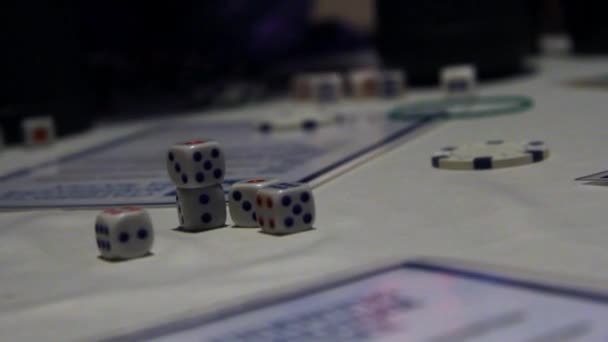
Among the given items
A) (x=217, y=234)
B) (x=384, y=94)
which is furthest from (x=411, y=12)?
(x=217, y=234)

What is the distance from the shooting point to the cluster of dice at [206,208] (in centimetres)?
117

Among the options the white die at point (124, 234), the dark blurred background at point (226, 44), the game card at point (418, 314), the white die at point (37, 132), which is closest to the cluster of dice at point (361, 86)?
the dark blurred background at point (226, 44)

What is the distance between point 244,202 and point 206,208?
5 centimetres

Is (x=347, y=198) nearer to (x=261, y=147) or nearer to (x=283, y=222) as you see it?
(x=283, y=222)

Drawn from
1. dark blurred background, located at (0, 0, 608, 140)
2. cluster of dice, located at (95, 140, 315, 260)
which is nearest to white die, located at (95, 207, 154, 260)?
cluster of dice, located at (95, 140, 315, 260)

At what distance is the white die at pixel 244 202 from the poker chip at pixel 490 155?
0.39 metres

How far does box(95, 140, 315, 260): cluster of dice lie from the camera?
1173 millimetres

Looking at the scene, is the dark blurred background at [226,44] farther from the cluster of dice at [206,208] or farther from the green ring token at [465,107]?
the cluster of dice at [206,208]

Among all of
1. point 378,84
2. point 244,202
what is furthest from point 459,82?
point 244,202

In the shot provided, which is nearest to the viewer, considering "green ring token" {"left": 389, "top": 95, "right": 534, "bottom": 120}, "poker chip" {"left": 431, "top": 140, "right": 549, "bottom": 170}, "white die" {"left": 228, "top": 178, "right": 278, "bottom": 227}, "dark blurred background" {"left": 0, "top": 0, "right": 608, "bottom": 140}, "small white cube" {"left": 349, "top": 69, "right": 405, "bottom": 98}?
"white die" {"left": 228, "top": 178, "right": 278, "bottom": 227}

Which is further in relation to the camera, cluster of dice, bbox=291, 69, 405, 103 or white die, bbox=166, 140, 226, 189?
cluster of dice, bbox=291, 69, 405, 103

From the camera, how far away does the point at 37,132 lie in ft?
7.53

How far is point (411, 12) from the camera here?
113 inches

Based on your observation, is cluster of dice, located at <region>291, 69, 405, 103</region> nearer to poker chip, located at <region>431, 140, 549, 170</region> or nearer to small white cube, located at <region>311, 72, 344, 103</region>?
small white cube, located at <region>311, 72, 344, 103</region>
